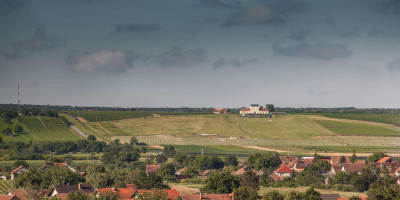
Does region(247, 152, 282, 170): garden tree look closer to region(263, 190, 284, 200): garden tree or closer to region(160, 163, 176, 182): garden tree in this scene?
region(160, 163, 176, 182): garden tree

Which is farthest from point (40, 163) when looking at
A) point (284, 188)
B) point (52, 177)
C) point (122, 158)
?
point (284, 188)

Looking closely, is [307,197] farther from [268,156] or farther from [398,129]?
[398,129]

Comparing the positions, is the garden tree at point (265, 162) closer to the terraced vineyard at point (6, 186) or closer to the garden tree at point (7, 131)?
the terraced vineyard at point (6, 186)

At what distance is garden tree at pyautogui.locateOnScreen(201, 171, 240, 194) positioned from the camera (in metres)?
87.6

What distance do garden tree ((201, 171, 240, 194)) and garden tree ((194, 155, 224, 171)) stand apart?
3977 centimetres

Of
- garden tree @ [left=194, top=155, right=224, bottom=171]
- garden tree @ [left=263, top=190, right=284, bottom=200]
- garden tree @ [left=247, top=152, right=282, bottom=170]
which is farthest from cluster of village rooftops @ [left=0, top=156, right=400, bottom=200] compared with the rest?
garden tree @ [left=263, top=190, right=284, bottom=200]

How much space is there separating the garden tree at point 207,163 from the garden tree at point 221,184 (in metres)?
39.8

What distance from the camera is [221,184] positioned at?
290 feet

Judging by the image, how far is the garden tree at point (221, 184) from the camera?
87625mm

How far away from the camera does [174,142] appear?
184125 mm

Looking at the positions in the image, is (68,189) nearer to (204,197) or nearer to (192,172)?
(204,197)

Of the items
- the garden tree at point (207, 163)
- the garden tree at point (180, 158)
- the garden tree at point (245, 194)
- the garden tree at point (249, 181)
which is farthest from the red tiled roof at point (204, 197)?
the garden tree at point (180, 158)

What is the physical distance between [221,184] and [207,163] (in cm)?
4256

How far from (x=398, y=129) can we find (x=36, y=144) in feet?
409
